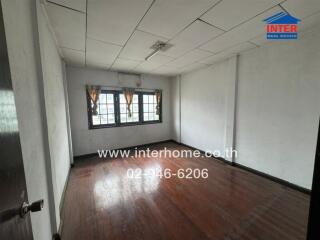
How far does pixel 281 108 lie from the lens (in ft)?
→ 8.16

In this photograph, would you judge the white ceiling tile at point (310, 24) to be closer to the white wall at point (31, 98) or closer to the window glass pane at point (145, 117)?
the white wall at point (31, 98)

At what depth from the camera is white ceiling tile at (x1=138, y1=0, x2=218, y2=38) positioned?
1552mm

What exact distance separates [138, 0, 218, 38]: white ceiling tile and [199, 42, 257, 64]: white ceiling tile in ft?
4.34

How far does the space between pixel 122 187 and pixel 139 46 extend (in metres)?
2.54

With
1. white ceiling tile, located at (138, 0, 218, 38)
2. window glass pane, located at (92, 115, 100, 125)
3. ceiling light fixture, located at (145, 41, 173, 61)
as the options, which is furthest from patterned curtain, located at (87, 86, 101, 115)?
white ceiling tile, located at (138, 0, 218, 38)

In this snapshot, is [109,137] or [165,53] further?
[109,137]

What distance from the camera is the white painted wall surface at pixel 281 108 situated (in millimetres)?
2174

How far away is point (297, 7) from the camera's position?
1665 mm

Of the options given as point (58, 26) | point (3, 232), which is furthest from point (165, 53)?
point (3, 232)

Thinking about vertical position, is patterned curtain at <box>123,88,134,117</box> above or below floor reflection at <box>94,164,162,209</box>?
above

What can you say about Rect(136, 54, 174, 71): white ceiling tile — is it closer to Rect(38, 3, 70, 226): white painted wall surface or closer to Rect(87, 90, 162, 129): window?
Rect(87, 90, 162, 129): window

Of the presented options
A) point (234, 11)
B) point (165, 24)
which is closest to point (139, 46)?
point (165, 24)

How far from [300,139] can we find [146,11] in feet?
9.65

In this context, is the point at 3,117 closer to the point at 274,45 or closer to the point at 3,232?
the point at 3,232
